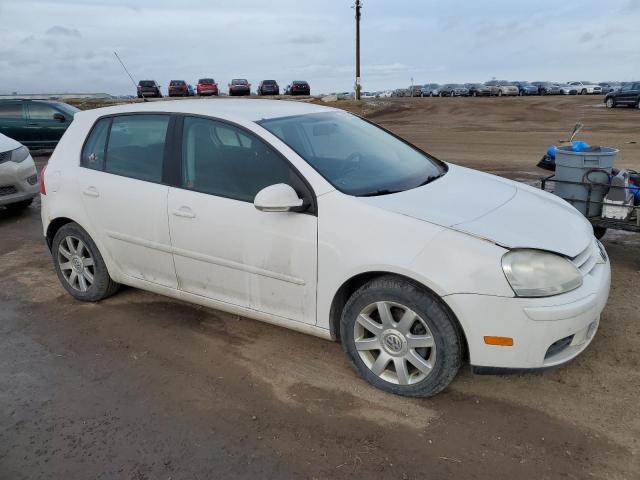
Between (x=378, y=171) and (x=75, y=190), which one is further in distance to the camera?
(x=75, y=190)

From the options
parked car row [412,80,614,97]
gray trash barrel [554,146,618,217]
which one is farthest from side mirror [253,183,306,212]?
parked car row [412,80,614,97]

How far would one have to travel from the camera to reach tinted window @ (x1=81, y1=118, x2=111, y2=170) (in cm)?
437

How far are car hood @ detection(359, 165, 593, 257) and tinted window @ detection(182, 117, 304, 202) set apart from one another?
0.66m

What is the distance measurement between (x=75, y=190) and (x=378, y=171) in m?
2.49

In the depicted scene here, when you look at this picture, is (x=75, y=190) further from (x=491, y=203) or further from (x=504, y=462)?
(x=504, y=462)

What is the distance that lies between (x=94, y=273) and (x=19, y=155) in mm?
4451

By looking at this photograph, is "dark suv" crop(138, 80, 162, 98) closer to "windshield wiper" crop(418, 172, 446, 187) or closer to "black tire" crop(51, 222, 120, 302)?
"black tire" crop(51, 222, 120, 302)

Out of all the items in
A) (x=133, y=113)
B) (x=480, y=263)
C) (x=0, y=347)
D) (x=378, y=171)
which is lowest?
(x=0, y=347)

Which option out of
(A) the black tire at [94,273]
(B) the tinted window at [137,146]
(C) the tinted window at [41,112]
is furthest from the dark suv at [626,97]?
(A) the black tire at [94,273]

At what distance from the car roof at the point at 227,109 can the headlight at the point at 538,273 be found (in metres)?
1.91

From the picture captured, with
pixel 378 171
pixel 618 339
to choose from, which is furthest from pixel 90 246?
pixel 618 339

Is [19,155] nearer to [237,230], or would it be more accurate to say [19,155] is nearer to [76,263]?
[76,263]

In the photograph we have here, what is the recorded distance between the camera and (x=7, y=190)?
769 cm

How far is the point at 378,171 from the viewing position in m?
3.65
